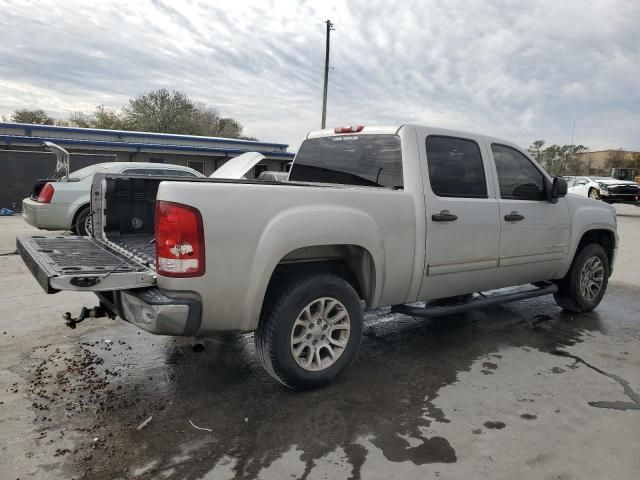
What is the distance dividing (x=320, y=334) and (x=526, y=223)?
97.5 inches

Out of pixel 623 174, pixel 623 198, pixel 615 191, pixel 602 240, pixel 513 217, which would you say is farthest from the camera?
pixel 623 174

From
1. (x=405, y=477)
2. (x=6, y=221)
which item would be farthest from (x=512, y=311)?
(x=6, y=221)

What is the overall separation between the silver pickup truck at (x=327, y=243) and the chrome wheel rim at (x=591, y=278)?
2.0 inches

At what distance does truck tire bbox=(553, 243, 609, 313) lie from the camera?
5.42 m

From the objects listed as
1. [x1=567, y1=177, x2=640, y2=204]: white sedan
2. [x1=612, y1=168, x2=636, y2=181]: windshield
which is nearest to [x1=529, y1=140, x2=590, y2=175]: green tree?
[x1=612, y1=168, x2=636, y2=181]: windshield

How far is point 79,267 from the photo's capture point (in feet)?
9.89

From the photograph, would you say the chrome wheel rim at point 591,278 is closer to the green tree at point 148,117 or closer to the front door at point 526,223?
the front door at point 526,223

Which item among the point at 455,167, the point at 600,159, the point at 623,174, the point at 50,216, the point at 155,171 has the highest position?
the point at 600,159

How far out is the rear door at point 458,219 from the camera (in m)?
3.91

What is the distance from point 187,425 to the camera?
298 cm

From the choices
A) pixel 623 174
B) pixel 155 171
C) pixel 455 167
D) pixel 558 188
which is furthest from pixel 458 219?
pixel 623 174

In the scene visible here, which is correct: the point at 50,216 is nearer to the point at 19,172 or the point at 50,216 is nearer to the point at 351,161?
the point at 351,161

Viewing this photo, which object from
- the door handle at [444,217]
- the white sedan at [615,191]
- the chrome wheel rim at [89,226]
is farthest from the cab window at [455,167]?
the white sedan at [615,191]

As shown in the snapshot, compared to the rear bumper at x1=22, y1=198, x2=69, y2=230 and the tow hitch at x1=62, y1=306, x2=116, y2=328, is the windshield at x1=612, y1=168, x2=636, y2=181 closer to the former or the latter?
the rear bumper at x1=22, y1=198, x2=69, y2=230
